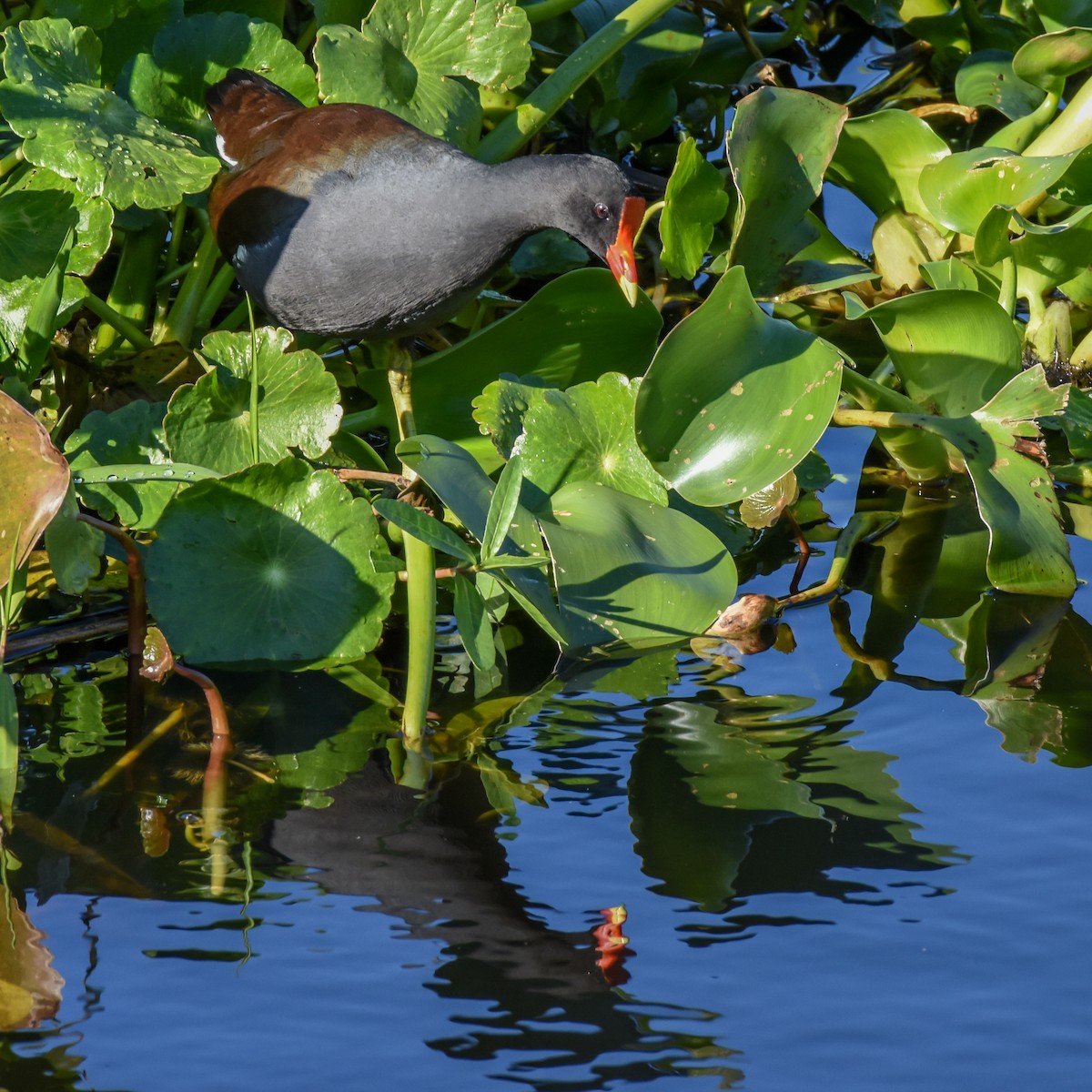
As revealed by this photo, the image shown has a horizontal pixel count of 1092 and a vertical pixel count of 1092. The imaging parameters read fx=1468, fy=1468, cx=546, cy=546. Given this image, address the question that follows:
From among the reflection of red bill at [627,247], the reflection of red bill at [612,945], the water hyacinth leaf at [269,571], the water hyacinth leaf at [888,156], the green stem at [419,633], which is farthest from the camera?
the water hyacinth leaf at [888,156]

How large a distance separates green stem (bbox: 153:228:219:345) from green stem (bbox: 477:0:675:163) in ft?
1.62

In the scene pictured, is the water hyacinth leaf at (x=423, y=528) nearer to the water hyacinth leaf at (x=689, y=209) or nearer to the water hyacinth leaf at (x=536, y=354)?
the water hyacinth leaf at (x=536, y=354)

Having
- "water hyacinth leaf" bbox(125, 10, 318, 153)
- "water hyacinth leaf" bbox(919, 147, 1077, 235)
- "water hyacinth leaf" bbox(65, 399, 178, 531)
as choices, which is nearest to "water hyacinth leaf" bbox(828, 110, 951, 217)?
"water hyacinth leaf" bbox(919, 147, 1077, 235)

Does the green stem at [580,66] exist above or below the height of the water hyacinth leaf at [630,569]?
above

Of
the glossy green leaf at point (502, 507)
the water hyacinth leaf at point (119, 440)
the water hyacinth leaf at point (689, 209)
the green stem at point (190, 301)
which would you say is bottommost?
the glossy green leaf at point (502, 507)

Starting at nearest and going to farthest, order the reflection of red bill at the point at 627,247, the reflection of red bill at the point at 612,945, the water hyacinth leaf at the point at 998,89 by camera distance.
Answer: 1. the reflection of red bill at the point at 612,945
2. the reflection of red bill at the point at 627,247
3. the water hyacinth leaf at the point at 998,89

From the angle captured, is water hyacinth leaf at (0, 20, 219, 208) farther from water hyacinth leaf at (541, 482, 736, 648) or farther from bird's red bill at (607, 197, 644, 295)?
water hyacinth leaf at (541, 482, 736, 648)

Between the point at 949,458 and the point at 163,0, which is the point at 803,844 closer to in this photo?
the point at 949,458

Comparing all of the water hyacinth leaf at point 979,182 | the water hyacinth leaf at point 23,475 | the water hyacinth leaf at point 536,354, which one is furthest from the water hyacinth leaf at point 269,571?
the water hyacinth leaf at point 979,182

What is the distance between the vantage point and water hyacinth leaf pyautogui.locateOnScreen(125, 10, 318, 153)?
2.37 m

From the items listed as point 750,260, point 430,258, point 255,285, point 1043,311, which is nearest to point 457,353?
point 430,258

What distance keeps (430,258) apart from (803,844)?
3.44 feet

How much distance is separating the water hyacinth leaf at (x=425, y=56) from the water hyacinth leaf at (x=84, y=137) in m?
0.37

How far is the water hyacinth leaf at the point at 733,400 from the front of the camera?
2.04m
